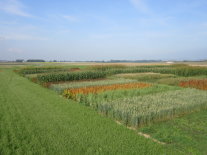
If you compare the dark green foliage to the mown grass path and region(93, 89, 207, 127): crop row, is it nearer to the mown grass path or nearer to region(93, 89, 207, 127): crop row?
region(93, 89, 207, 127): crop row

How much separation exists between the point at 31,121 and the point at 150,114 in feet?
16.4

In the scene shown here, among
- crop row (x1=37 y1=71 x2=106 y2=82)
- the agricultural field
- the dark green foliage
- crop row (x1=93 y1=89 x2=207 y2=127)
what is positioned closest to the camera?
the agricultural field

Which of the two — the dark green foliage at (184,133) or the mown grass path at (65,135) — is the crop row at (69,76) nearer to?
→ the mown grass path at (65,135)

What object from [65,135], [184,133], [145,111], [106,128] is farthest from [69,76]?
[184,133]

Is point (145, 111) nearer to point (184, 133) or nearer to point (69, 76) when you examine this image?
point (184, 133)

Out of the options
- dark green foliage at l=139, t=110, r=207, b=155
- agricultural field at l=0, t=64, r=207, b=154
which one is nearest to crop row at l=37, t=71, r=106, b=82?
agricultural field at l=0, t=64, r=207, b=154

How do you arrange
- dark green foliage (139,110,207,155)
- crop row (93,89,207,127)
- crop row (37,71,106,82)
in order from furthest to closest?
crop row (37,71,106,82) < crop row (93,89,207,127) < dark green foliage (139,110,207,155)

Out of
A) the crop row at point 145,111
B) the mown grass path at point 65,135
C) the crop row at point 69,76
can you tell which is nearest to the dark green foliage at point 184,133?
the crop row at point 145,111

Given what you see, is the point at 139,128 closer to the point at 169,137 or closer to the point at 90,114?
the point at 169,137

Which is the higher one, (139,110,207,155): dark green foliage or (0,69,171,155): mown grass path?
(0,69,171,155): mown grass path

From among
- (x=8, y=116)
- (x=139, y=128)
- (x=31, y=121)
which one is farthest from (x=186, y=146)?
(x=8, y=116)

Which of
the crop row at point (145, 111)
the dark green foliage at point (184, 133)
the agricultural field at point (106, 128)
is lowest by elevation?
the dark green foliage at point (184, 133)

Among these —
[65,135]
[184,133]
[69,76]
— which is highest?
[69,76]

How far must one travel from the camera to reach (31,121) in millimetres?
8203
